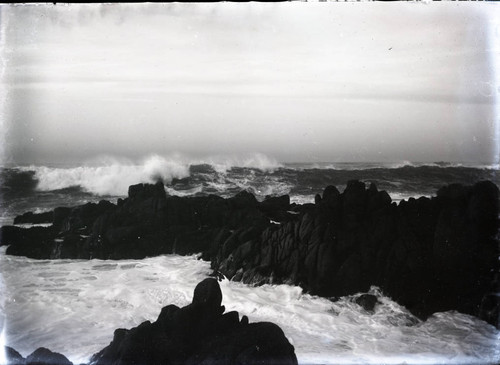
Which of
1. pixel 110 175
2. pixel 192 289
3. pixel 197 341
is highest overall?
pixel 110 175

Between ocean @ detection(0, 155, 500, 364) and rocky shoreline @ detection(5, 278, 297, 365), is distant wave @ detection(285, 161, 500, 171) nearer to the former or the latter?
ocean @ detection(0, 155, 500, 364)

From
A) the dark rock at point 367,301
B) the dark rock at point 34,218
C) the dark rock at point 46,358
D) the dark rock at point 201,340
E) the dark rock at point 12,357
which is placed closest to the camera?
the dark rock at point 201,340

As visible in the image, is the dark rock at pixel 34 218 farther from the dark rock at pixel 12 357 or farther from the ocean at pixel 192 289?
the dark rock at pixel 12 357

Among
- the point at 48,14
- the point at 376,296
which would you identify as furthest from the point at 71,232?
the point at 376,296

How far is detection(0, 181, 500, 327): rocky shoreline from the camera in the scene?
565 cm

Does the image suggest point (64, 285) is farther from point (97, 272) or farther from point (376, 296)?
point (376, 296)

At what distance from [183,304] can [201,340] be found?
1.73 feet

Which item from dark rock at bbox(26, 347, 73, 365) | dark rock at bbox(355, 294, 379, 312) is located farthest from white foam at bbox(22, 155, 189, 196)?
dark rock at bbox(355, 294, 379, 312)

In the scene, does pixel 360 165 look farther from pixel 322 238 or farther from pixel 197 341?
pixel 197 341

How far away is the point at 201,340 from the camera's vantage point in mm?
5387

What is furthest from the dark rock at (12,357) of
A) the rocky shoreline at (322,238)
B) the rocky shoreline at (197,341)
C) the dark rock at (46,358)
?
the rocky shoreline at (322,238)

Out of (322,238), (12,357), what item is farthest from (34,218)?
(322,238)

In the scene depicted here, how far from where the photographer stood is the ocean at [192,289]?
5.44m

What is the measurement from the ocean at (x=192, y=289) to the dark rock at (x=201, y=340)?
19cm
